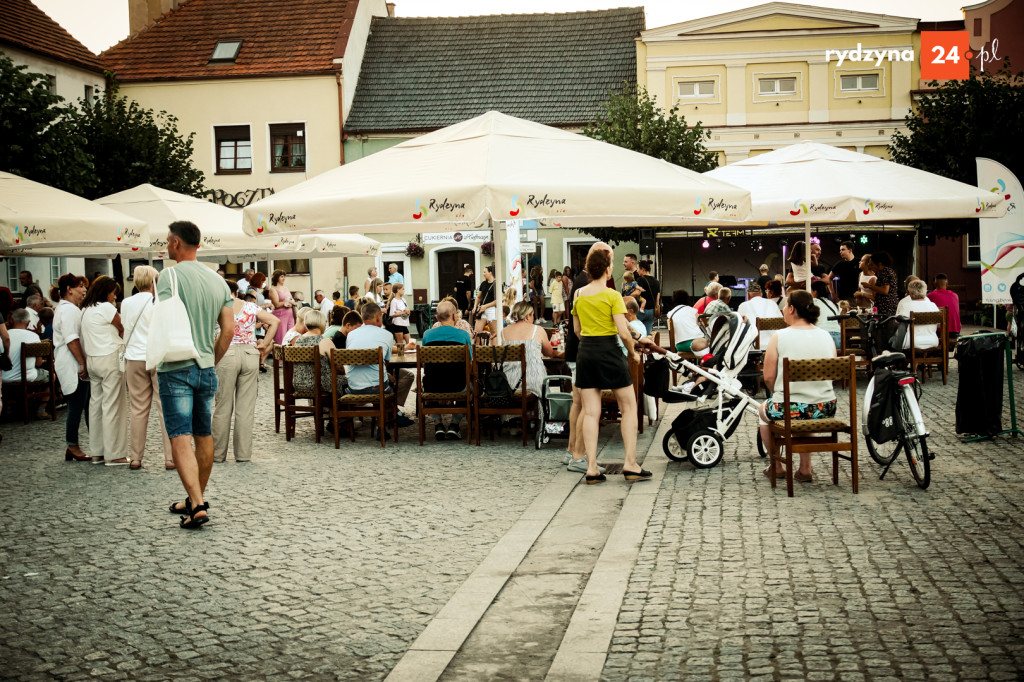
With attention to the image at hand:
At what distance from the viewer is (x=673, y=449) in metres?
9.84

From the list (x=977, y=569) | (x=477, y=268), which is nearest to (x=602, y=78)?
(x=477, y=268)

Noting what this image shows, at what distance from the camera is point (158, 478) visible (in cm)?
951

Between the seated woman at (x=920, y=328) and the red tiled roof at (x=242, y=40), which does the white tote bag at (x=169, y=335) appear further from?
the red tiled roof at (x=242, y=40)

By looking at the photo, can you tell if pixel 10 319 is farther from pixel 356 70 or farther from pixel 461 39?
pixel 461 39

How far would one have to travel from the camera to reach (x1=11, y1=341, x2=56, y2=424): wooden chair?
45.0ft

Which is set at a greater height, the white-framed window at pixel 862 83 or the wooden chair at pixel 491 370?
the white-framed window at pixel 862 83

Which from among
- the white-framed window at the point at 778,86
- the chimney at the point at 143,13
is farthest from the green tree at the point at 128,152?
the white-framed window at the point at 778,86

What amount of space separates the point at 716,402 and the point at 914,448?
6.31 feet

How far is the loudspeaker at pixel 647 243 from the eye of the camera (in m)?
33.2

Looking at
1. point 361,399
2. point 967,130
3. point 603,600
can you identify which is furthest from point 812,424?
point 967,130

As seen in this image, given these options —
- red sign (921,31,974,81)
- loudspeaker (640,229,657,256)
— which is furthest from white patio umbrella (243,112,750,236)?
red sign (921,31,974,81)

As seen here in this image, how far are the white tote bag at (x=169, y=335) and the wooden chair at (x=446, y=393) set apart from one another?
3659 millimetres

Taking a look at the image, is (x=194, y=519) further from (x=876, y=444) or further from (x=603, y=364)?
(x=876, y=444)

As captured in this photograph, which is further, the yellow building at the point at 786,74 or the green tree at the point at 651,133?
the yellow building at the point at 786,74
